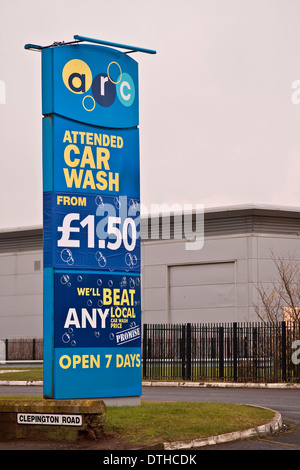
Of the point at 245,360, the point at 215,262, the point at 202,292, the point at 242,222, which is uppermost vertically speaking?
the point at 242,222

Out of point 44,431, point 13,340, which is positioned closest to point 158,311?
point 13,340

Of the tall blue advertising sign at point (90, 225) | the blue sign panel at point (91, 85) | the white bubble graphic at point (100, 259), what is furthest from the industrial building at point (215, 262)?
the white bubble graphic at point (100, 259)

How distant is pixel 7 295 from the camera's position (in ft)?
182

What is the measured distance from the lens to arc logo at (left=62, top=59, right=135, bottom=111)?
52.6 ft

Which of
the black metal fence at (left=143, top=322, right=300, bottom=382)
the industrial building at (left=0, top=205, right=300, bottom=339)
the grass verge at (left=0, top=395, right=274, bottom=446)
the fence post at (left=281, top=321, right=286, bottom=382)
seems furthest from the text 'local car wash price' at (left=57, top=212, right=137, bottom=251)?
the industrial building at (left=0, top=205, right=300, bottom=339)

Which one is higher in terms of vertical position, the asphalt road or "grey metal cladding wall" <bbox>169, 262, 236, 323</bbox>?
"grey metal cladding wall" <bbox>169, 262, 236, 323</bbox>

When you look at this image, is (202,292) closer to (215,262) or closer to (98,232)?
(215,262)

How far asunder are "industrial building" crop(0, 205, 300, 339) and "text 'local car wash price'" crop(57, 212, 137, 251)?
97.1 ft

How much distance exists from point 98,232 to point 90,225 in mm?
219

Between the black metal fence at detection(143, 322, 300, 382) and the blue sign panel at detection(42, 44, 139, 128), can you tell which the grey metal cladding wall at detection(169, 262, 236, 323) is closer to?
the black metal fence at detection(143, 322, 300, 382)

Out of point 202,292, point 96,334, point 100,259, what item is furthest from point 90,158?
point 202,292

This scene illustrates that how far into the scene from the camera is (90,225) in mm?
15758

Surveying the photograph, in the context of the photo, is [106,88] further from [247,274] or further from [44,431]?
[247,274]
